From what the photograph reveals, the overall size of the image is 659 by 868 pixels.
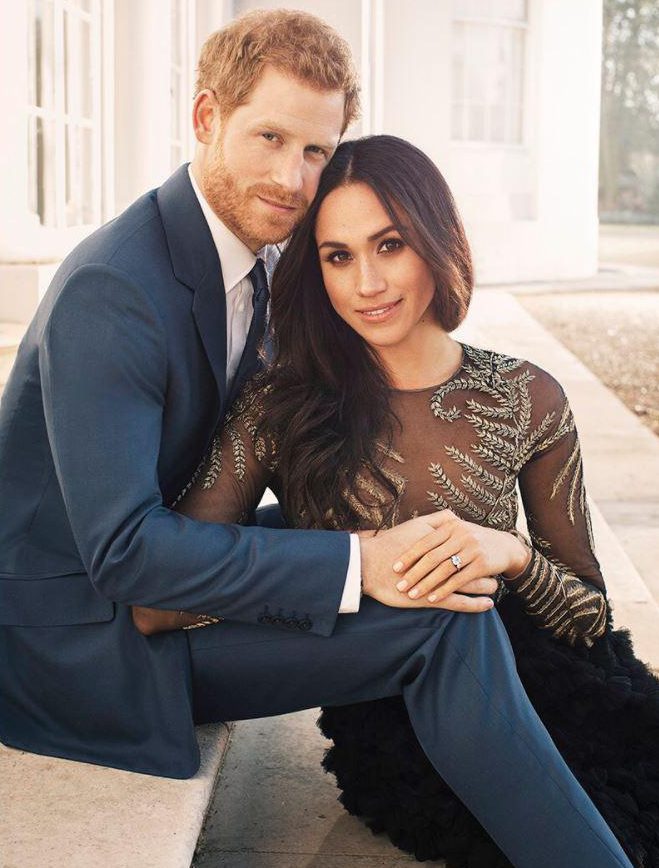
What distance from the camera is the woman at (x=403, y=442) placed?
95.7 inches

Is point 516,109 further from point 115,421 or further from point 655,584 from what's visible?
point 115,421

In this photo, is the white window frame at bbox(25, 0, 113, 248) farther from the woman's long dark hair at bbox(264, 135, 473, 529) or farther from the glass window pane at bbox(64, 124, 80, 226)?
the woman's long dark hair at bbox(264, 135, 473, 529)

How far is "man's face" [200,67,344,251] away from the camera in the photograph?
2426 mm

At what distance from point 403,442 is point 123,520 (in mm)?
674

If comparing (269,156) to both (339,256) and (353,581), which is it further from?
(353,581)

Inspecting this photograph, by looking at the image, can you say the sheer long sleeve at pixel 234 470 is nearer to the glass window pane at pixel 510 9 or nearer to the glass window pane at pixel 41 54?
the glass window pane at pixel 41 54

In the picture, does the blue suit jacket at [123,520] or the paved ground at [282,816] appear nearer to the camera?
the blue suit jacket at [123,520]

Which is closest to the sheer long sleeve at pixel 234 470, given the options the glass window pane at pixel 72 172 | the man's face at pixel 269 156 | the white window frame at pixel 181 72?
the man's face at pixel 269 156

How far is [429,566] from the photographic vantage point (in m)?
2.15

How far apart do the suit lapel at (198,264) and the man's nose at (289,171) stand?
0.16 meters

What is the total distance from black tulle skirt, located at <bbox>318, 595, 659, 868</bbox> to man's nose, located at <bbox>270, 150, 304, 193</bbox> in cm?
92

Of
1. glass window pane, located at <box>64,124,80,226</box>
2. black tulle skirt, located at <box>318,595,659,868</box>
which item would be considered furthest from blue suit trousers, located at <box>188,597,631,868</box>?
glass window pane, located at <box>64,124,80,226</box>

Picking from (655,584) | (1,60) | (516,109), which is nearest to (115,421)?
Result: (655,584)

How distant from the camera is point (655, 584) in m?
4.46
